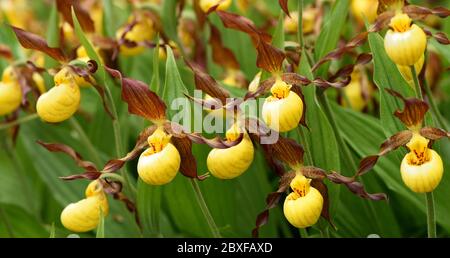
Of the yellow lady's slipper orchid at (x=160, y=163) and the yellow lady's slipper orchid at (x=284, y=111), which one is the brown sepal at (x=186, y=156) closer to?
the yellow lady's slipper orchid at (x=160, y=163)

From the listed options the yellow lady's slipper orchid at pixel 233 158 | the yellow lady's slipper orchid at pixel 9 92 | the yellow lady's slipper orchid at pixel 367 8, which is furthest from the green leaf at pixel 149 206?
the yellow lady's slipper orchid at pixel 367 8

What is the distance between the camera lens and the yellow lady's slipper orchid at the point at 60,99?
1.57 m

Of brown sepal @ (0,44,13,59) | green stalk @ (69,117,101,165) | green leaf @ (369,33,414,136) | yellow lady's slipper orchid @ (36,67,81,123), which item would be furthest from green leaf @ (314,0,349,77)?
brown sepal @ (0,44,13,59)

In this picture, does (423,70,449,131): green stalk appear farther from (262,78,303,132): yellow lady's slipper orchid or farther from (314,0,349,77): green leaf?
(262,78,303,132): yellow lady's slipper orchid

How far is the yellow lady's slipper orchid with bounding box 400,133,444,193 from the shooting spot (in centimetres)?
135

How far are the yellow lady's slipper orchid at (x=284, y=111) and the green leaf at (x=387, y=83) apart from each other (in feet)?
0.69

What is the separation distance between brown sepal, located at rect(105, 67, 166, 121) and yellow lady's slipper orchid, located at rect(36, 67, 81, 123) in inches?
7.2

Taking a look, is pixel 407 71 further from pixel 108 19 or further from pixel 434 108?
pixel 108 19

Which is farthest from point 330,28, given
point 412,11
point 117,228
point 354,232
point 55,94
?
point 117,228

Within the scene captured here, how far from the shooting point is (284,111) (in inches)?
54.0

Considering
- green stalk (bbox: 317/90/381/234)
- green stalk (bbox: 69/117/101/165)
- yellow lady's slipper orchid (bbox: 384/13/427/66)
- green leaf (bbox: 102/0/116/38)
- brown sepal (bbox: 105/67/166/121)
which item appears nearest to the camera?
yellow lady's slipper orchid (bbox: 384/13/427/66)

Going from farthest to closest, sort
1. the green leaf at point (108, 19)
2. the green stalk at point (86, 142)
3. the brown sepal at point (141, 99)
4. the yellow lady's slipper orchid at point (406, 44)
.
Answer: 1. the green leaf at point (108, 19)
2. the green stalk at point (86, 142)
3. the brown sepal at point (141, 99)
4. the yellow lady's slipper orchid at point (406, 44)

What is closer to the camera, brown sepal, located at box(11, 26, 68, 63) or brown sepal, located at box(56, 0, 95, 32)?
brown sepal, located at box(11, 26, 68, 63)

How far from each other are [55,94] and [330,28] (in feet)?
2.11
